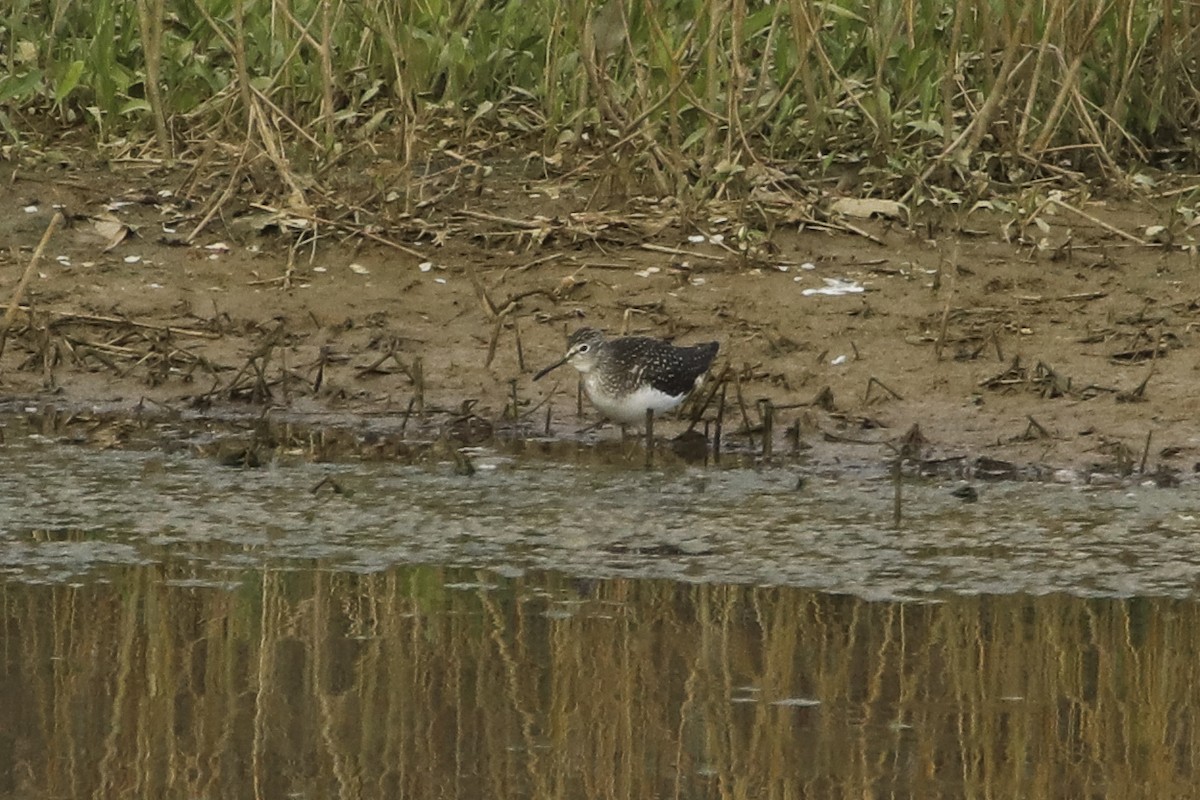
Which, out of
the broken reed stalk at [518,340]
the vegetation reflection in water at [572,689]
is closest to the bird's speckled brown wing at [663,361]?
the broken reed stalk at [518,340]

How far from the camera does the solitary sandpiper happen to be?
312 inches

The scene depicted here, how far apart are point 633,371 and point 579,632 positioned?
216 cm

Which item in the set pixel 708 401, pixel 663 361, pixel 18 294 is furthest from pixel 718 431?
pixel 18 294

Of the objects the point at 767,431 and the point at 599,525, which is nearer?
the point at 599,525

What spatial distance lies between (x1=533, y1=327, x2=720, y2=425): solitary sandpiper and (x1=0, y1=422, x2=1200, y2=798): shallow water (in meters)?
0.26

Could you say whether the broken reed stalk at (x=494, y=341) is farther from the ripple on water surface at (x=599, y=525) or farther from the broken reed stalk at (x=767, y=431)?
the broken reed stalk at (x=767, y=431)

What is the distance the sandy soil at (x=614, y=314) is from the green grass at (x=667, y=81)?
1.27 ft

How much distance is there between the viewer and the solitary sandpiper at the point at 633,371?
26.0 ft

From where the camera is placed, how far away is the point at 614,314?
9.25 m

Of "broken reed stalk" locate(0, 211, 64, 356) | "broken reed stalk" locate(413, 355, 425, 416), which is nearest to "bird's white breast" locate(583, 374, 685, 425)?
"broken reed stalk" locate(413, 355, 425, 416)

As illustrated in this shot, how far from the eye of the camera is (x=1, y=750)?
496 cm

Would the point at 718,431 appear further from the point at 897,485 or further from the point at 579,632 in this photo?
the point at 579,632

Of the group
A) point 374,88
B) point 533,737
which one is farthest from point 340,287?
point 533,737

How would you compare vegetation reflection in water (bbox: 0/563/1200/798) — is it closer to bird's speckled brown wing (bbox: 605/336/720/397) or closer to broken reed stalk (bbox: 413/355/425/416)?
bird's speckled brown wing (bbox: 605/336/720/397)
